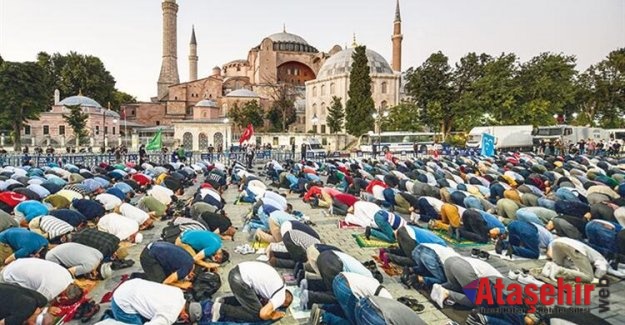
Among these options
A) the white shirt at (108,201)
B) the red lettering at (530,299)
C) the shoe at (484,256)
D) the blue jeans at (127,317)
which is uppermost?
the white shirt at (108,201)

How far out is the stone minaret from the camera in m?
59.7

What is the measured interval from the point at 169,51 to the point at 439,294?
64668 mm

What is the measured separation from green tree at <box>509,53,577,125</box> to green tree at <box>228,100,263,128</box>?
97.9 ft

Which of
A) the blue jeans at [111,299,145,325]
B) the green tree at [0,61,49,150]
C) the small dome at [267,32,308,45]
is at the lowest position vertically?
the blue jeans at [111,299,145,325]

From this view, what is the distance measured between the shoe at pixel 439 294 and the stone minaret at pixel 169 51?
64.3m

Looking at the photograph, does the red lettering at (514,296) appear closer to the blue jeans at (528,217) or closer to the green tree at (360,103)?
the blue jeans at (528,217)

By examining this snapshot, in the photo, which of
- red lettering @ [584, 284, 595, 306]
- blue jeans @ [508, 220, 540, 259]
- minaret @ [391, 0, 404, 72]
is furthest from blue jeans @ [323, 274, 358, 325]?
minaret @ [391, 0, 404, 72]

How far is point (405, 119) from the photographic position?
1673 inches

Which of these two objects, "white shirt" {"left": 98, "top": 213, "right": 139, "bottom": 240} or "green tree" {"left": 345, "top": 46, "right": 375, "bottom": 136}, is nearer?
"white shirt" {"left": 98, "top": 213, "right": 139, "bottom": 240}

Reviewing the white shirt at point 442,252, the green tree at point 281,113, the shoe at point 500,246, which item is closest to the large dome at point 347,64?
the green tree at point 281,113

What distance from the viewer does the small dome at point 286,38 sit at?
73262mm

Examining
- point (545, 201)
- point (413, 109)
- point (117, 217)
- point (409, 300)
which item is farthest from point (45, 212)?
point (413, 109)

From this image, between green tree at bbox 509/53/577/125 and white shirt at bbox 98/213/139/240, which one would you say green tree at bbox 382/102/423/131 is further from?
white shirt at bbox 98/213/139/240

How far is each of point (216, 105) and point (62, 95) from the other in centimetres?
2170
